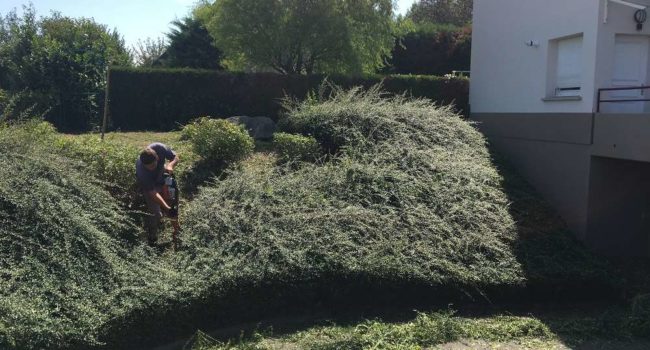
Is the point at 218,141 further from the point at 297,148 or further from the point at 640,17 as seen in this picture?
the point at 640,17

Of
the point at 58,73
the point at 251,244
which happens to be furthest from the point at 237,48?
the point at 251,244

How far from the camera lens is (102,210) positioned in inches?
271

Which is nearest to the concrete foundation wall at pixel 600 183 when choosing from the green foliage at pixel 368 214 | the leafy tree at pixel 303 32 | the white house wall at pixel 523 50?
the white house wall at pixel 523 50

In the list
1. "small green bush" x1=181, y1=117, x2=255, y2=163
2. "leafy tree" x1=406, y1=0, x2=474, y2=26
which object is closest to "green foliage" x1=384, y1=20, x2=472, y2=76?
"leafy tree" x1=406, y1=0, x2=474, y2=26

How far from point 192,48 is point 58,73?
8.03 m

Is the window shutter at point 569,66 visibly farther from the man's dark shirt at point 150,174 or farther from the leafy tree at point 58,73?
the leafy tree at point 58,73

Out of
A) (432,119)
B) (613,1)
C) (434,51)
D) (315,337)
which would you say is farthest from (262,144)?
(434,51)

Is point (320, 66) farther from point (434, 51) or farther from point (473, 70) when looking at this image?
point (434, 51)

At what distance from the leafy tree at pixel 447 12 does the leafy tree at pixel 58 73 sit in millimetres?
21258

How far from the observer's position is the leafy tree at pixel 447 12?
107ft

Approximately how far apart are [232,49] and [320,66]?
2267mm

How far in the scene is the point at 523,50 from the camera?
37.6ft

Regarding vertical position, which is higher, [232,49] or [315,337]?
[232,49]

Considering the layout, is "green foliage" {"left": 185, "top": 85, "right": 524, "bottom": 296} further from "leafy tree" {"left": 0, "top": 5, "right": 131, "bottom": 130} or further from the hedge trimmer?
"leafy tree" {"left": 0, "top": 5, "right": 131, "bottom": 130}
